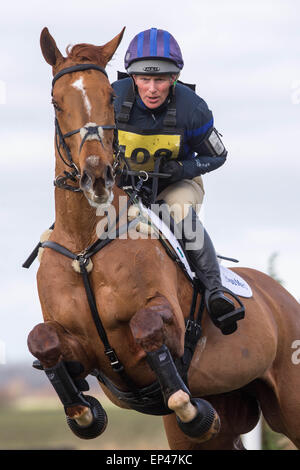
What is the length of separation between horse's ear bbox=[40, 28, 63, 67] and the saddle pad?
123 cm

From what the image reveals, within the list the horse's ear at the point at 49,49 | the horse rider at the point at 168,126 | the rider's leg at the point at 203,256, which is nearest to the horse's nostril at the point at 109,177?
the horse's ear at the point at 49,49

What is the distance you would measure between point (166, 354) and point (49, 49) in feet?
7.50

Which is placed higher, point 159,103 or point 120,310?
point 159,103

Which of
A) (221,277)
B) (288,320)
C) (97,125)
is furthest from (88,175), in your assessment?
(288,320)

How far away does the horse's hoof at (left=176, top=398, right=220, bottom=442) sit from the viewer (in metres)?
7.07

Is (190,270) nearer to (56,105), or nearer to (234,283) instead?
(234,283)

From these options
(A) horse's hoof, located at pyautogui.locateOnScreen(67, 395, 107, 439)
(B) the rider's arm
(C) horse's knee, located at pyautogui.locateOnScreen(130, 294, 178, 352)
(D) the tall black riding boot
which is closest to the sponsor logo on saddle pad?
(D) the tall black riding boot

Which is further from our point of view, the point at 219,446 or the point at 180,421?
the point at 219,446

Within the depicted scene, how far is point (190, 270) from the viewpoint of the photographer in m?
7.89

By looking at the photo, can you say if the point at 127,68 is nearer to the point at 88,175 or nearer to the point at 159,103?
the point at 159,103

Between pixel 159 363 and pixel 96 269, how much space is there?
0.80 metres

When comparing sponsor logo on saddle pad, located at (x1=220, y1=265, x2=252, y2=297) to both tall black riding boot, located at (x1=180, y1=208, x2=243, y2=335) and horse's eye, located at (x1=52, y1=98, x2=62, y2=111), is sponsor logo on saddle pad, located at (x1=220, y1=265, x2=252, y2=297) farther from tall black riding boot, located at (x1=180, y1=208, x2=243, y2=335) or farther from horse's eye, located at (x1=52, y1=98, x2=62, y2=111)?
horse's eye, located at (x1=52, y1=98, x2=62, y2=111)

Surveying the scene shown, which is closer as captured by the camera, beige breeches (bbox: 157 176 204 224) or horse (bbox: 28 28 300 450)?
horse (bbox: 28 28 300 450)

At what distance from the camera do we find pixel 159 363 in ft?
22.6
